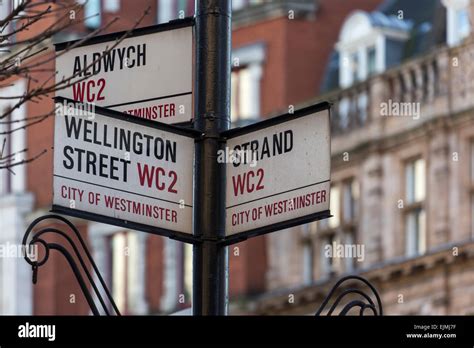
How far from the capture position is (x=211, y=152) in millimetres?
8109

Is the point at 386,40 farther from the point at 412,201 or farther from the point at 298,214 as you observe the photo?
the point at 298,214

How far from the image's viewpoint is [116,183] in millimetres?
8016

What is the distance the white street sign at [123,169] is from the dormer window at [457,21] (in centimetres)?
2607

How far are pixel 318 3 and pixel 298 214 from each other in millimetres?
30954

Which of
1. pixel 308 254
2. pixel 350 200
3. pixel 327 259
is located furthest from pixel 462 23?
pixel 308 254

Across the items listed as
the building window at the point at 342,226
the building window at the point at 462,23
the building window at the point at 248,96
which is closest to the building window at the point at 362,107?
the building window at the point at 342,226

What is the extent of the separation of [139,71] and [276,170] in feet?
2.89

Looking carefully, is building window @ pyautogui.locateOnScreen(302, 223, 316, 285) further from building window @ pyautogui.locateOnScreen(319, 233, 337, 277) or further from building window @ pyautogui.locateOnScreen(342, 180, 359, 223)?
building window @ pyautogui.locateOnScreen(342, 180, 359, 223)

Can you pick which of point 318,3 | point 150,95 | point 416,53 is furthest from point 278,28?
point 150,95

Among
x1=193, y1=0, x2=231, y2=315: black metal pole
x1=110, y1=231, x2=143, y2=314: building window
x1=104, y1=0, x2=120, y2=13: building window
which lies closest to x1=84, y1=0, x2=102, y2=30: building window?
x1=104, y1=0, x2=120, y2=13: building window

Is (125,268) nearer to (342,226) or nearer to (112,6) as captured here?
(112,6)

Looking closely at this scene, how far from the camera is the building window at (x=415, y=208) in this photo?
34.8 metres

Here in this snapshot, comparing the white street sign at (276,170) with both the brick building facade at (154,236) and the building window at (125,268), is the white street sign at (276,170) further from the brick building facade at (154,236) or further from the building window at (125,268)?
the building window at (125,268)

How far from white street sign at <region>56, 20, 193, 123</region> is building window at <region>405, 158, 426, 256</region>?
26.3 metres
